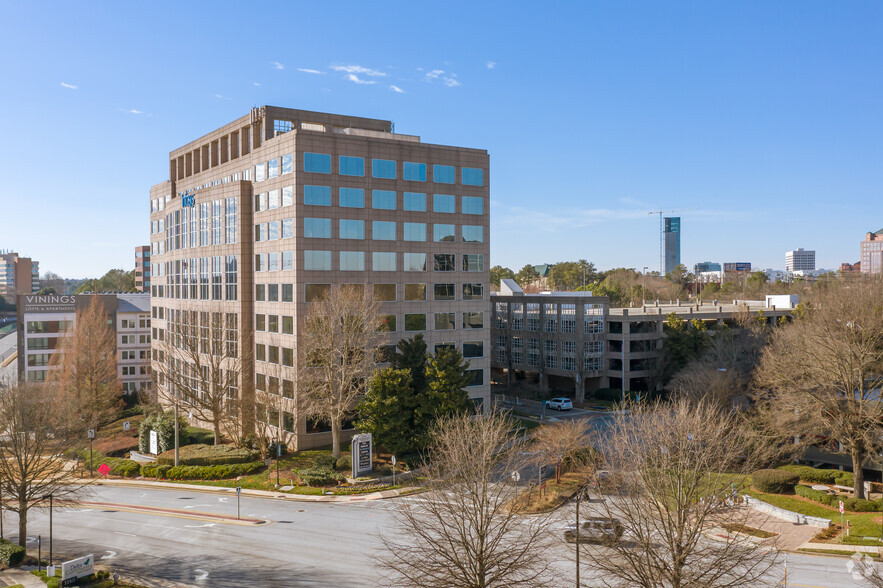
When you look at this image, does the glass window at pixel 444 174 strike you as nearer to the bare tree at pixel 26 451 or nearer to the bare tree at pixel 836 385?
the bare tree at pixel 836 385

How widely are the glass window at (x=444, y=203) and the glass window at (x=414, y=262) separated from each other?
481 cm

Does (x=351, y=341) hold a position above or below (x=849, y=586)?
above

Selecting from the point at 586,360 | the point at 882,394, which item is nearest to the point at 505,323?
the point at 586,360

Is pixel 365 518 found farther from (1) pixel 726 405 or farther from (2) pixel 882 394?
(1) pixel 726 405

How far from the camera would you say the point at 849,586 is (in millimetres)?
27484

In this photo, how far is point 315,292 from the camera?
56.0 metres

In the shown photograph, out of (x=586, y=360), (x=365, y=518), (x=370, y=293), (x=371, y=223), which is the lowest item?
(x=365, y=518)

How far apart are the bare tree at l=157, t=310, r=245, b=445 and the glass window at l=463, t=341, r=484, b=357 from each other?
2119 cm

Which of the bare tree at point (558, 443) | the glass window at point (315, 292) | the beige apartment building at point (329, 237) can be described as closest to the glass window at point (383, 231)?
the beige apartment building at point (329, 237)

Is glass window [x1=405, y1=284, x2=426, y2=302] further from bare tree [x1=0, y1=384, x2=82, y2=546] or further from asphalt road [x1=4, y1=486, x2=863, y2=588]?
bare tree [x1=0, y1=384, x2=82, y2=546]

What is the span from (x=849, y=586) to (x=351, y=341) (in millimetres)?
35256

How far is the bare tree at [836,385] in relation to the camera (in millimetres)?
41875

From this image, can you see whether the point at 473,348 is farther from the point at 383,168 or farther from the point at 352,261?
the point at 383,168

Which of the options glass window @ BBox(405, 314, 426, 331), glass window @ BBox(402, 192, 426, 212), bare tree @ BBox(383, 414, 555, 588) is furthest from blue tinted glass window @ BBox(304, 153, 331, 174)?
bare tree @ BBox(383, 414, 555, 588)
